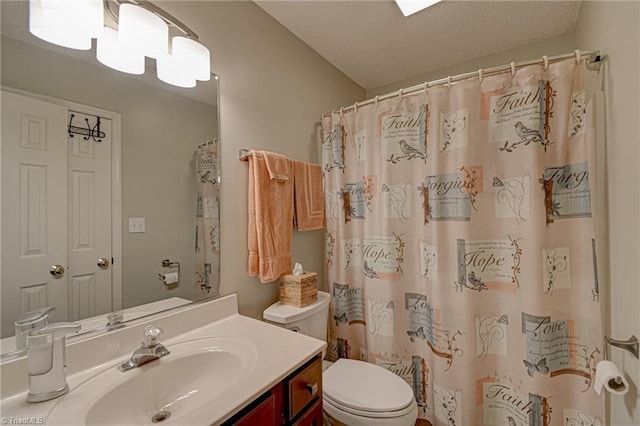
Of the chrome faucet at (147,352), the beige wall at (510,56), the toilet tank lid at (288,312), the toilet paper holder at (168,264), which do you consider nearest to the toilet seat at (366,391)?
the toilet tank lid at (288,312)

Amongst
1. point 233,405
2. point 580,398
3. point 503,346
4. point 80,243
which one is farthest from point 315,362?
point 580,398

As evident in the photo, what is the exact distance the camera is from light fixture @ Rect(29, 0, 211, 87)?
2.74 feet

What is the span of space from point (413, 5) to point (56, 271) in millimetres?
2014

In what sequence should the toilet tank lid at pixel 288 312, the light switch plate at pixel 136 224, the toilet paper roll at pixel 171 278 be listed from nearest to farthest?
the light switch plate at pixel 136 224
the toilet paper roll at pixel 171 278
the toilet tank lid at pixel 288 312

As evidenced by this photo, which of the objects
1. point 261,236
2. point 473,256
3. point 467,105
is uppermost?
point 467,105

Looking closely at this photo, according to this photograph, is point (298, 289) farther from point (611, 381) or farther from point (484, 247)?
point (611, 381)

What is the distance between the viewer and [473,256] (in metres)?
1.39

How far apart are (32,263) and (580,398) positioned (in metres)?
2.14

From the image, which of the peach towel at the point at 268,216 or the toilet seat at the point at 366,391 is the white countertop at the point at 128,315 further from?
the toilet seat at the point at 366,391

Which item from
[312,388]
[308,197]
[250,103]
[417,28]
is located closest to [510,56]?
[417,28]

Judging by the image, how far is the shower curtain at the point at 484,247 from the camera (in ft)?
3.98

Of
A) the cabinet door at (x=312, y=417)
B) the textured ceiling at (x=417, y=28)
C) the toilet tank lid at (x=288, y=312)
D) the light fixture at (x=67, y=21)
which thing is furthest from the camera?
the textured ceiling at (x=417, y=28)

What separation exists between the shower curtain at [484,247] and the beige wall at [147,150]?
1.02 metres

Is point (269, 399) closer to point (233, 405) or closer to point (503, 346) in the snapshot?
point (233, 405)
